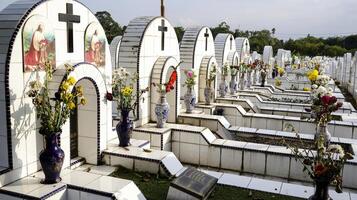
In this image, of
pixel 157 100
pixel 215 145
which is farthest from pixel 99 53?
pixel 215 145

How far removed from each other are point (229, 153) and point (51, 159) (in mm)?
4373

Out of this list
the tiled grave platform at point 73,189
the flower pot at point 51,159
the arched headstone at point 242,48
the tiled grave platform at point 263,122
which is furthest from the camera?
the arched headstone at point 242,48

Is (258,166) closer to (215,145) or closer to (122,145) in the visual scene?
(215,145)

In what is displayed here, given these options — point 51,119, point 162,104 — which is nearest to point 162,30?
point 162,104

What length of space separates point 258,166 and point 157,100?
3.19 metres

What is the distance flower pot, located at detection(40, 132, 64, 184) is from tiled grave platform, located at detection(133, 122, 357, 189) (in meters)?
3.37

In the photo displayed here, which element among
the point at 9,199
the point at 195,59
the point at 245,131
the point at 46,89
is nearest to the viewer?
the point at 9,199

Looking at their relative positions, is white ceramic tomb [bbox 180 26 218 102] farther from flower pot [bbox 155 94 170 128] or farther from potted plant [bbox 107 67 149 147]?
potted plant [bbox 107 67 149 147]

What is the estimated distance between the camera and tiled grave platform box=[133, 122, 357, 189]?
781cm

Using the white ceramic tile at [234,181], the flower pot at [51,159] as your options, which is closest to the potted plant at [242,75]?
the white ceramic tile at [234,181]

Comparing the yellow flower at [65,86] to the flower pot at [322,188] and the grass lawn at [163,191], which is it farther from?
the flower pot at [322,188]

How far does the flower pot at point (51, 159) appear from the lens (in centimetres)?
527

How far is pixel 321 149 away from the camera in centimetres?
475

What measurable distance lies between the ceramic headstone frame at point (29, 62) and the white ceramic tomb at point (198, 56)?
600 centimetres
